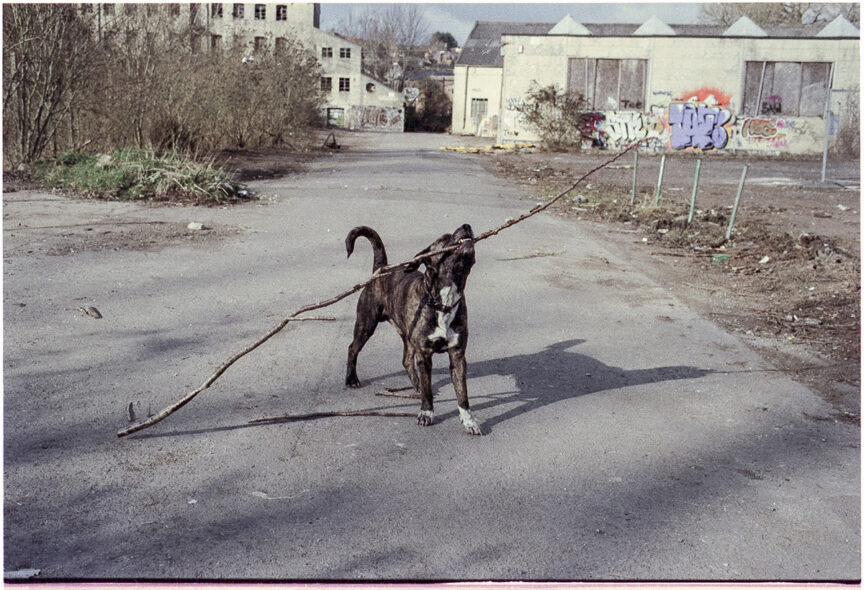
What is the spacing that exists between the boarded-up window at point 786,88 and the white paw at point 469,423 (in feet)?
118

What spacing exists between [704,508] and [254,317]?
169 inches

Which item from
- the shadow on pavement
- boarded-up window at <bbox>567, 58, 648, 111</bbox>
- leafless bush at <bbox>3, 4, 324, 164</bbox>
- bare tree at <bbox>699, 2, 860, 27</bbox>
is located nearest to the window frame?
boarded-up window at <bbox>567, 58, 648, 111</bbox>

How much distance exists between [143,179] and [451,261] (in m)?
11.3

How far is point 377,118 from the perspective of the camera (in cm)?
6450

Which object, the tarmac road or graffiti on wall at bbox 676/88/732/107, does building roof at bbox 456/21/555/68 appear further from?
the tarmac road

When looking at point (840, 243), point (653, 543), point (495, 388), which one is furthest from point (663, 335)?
point (840, 243)

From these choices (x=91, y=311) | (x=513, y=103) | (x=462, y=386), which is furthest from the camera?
(x=513, y=103)

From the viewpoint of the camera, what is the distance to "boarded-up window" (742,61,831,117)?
3591cm

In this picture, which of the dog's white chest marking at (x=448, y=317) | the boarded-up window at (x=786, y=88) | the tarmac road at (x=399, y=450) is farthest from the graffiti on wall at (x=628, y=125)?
the dog's white chest marking at (x=448, y=317)

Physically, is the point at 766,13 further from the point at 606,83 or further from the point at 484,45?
the point at 606,83

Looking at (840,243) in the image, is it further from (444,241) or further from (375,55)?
(375,55)

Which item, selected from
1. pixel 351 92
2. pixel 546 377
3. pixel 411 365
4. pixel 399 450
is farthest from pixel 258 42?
pixel 351 92

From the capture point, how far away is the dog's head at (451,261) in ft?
13.2

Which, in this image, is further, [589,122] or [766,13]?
[766,13]
